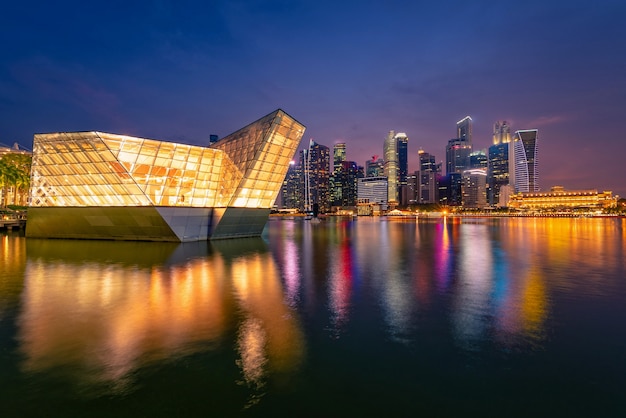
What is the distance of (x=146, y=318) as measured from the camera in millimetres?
13297

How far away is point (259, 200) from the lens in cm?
5372

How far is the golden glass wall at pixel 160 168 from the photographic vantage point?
42.2m

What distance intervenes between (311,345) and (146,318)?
6748 mm

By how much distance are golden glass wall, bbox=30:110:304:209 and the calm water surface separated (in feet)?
74.6

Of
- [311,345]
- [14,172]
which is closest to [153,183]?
[311,345]

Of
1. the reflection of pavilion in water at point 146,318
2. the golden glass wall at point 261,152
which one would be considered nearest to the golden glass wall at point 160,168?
the golden glass wall at point 261,152

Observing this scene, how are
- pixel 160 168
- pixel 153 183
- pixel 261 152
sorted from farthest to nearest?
pixel 261 152 < pixel 160 168 < pixel 153 183

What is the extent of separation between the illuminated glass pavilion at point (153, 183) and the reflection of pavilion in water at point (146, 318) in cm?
1923

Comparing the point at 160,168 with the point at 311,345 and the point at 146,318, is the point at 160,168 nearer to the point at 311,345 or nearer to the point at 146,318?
the point at 146,318

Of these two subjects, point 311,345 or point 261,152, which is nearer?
point 311,345

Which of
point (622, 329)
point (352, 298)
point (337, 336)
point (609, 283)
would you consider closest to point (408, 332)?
point (337, 336)

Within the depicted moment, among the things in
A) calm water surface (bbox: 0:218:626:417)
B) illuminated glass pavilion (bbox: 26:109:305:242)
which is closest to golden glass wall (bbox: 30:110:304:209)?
illuminated glass pavilion (bbox: 26:109:305:242)

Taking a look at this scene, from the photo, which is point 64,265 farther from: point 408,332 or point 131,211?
point 408,332

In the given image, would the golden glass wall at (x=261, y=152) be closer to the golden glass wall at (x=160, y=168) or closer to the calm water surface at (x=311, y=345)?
the golden glass wall at (x=160, y=168)
